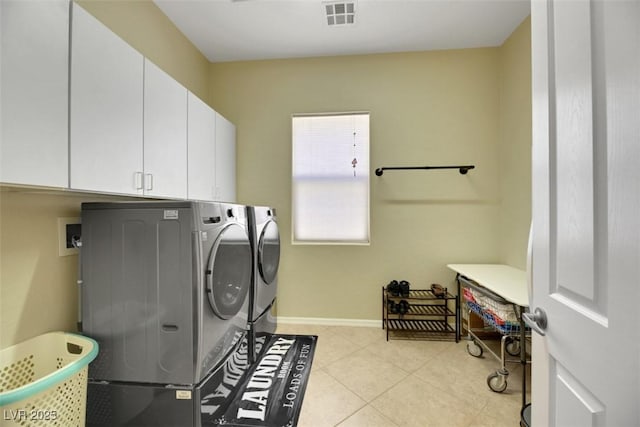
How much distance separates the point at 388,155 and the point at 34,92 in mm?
2481

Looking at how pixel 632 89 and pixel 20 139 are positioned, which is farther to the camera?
pixel 20 139

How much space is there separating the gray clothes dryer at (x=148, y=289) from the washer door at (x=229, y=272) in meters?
0.03

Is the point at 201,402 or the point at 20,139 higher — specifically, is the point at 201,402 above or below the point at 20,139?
below

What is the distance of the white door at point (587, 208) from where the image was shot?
547 millimetres

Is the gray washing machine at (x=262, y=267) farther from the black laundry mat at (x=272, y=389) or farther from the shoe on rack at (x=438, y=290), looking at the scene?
the shoe on rack at (x=438, y=290)

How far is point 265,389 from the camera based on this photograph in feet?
5.76

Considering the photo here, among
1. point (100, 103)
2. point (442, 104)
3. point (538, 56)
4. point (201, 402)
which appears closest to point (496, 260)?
point (442, 104)

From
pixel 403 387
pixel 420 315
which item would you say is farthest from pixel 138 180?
pixel 420 315

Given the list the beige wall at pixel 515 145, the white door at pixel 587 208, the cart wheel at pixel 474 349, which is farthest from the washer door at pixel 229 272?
the beige wall at pixel 515 145

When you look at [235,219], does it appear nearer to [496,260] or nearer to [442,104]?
[442,104]

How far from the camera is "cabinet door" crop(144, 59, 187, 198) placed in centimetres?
146

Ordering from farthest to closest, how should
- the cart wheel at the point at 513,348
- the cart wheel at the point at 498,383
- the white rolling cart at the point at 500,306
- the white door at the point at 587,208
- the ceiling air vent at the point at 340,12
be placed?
the cart wheel at the point at 513,348 < the ceiling air vent at the point at 340,12 < the cart wheel at the point at 498,383 < the white rolling cart at the point at 500,306 < the white door at the point at 587,208

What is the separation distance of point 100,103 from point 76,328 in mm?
1142

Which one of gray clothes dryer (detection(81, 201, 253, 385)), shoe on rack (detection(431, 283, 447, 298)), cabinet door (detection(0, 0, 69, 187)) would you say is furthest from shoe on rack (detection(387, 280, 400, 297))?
cabinet door (detection(0, 0, 69, 187))
